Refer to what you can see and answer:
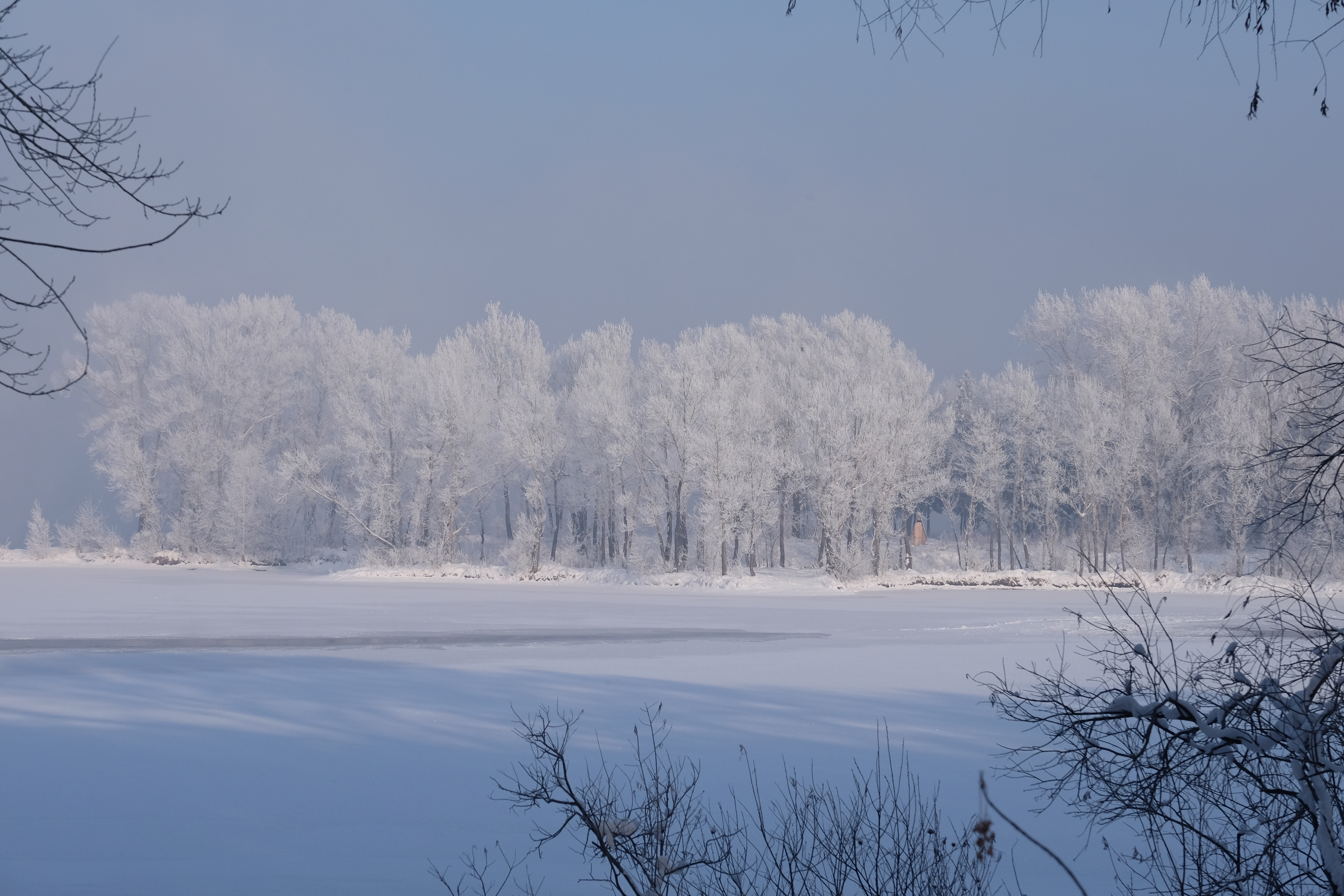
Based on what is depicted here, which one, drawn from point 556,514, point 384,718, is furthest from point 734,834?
point 556,514

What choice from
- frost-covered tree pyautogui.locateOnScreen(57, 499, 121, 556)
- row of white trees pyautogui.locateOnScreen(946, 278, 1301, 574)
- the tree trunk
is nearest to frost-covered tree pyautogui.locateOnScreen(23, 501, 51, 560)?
frost-covered tree pyautogui.locateOnScreen(57, 499, 121, 556)

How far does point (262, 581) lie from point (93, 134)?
3351 centimetres

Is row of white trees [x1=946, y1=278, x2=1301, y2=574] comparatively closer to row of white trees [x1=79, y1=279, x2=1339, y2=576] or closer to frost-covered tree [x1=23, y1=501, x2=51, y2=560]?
row of white trees [x1=79, y1=279, x2=1339, y2=576]

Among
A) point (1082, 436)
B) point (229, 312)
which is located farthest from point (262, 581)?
point (1082, 436)

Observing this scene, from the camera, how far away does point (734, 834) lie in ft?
12.8

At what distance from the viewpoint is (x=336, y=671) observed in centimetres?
1377

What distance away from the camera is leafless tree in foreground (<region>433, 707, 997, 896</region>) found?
3688mm

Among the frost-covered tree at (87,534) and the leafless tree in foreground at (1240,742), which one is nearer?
the leafless tree in foreground at (1240,742)

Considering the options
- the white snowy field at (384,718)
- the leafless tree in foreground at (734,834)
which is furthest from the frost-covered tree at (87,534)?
the leafless tree in foreground at (734,834)

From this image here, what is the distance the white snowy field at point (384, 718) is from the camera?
670cm

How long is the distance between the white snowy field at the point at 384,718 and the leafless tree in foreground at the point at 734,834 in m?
0.34

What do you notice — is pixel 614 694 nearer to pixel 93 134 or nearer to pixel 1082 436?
pixel 93 134

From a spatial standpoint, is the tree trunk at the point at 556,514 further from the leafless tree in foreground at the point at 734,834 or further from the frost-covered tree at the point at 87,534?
the leafless tree in foreground at the point at 734,834

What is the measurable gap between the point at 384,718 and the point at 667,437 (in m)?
29.5
